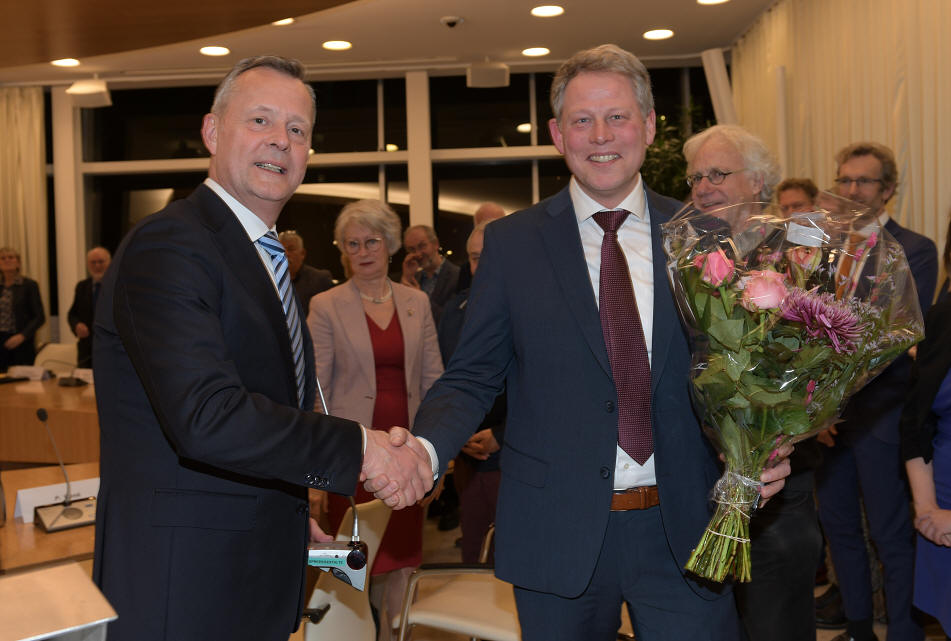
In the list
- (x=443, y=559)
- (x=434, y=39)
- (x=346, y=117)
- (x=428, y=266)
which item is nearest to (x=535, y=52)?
(x=434, y=39)

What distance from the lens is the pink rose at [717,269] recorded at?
159cm

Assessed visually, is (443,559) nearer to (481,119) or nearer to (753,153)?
(753,153)

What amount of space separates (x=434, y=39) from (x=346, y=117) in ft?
7.24

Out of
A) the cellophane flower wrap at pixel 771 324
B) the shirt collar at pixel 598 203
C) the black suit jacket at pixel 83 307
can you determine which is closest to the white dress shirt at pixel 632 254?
the shirt collar at pixel 598 203

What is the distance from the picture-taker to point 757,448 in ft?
5.53

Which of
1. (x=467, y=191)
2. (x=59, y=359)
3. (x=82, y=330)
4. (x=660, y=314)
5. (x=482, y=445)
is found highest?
(x=467, y=191)

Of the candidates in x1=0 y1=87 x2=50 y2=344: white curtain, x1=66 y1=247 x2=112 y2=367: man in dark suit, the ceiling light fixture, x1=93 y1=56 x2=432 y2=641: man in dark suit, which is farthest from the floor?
x1=0 y1=87 x2=50 y2=344: white curtain

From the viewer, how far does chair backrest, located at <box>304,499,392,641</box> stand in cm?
249

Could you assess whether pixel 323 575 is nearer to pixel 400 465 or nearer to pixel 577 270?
pixel 400 465

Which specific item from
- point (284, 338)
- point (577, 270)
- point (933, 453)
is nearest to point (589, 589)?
point (577, 270)

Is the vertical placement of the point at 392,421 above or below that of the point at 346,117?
below

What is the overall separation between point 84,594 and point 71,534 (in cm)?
195

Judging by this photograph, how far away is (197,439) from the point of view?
5.23ft

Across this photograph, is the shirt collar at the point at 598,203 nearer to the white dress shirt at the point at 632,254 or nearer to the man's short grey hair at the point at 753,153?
the white dress shirt at the point at 632,254
